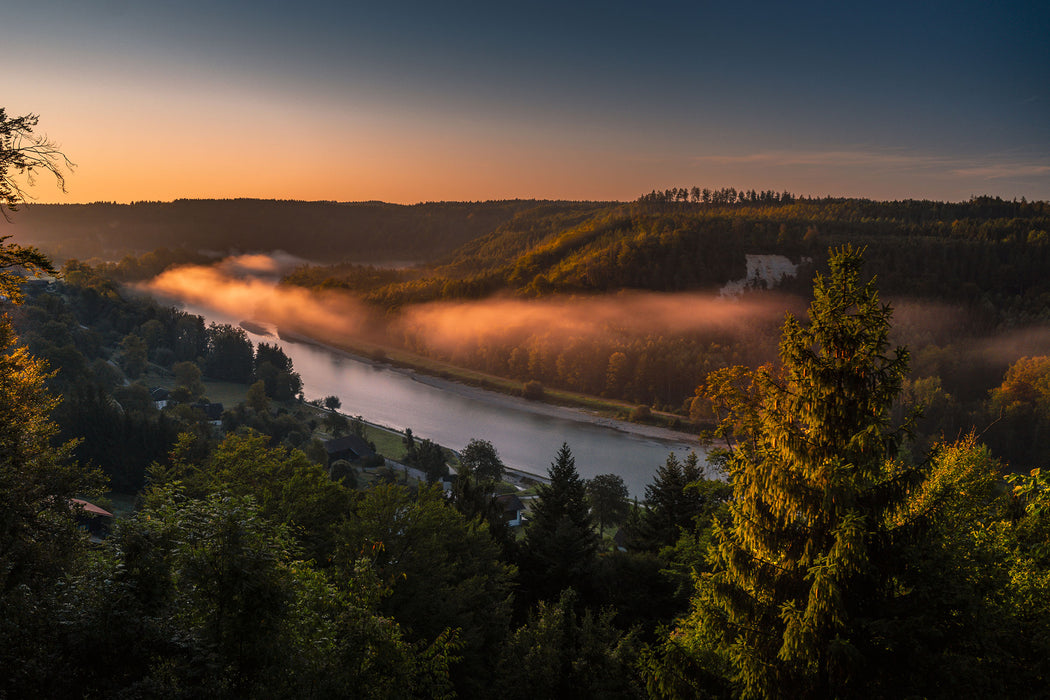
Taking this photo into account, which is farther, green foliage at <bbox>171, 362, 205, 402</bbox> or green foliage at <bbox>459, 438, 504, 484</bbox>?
green foliage at <bbox>171, 362, 205, 402</bbox>

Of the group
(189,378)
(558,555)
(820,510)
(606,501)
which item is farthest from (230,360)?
(820,510)

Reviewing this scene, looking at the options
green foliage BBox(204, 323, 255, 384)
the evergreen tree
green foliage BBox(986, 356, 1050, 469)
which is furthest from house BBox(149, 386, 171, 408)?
green foliage BBox(986, 356, 1050, 469)

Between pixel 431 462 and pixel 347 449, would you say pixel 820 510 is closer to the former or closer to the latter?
pixel 431 462

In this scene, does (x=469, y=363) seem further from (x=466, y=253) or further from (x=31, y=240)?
(x=31, y=240)

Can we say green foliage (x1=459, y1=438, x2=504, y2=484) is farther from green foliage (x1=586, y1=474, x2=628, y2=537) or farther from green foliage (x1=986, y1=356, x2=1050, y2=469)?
green foliage (x1=986, y1=356, x2=1050, y2=469)

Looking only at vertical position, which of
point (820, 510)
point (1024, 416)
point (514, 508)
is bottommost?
point (1024, 416)

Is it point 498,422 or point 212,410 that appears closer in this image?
point 212,410

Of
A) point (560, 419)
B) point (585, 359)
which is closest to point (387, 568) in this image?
point (560, 419)
